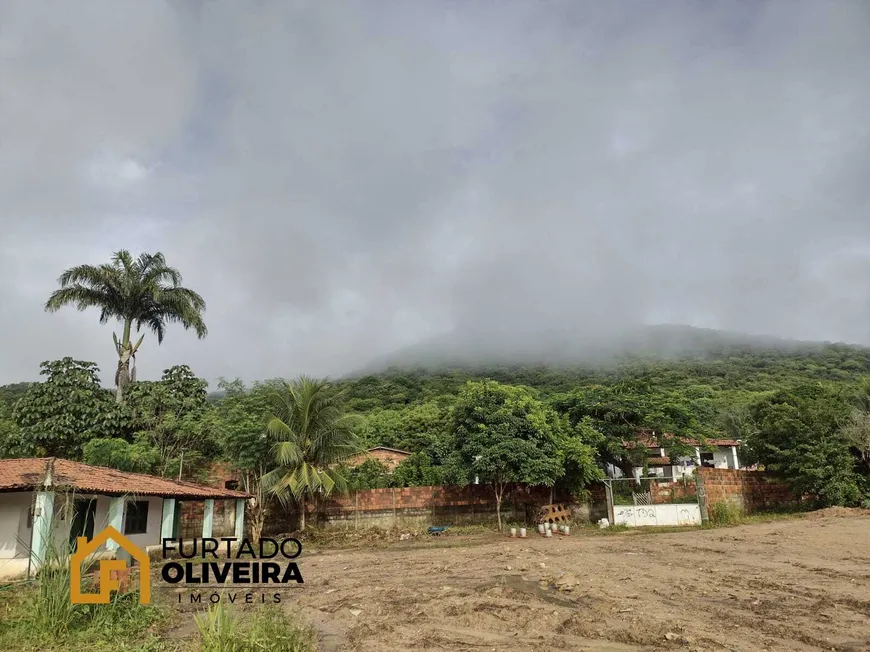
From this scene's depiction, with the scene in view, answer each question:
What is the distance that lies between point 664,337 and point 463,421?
138m

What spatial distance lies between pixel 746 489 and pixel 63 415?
2750 centimetres

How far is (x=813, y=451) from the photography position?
2217cm

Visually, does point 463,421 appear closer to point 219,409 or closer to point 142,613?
point 219,409

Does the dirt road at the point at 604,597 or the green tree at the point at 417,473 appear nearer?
the dirt road at the point at 604,597

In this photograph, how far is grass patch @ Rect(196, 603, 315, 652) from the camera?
5.89m

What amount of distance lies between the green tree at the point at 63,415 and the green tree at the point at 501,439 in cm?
1386

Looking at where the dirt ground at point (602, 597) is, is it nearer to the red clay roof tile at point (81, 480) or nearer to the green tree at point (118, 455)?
the red clay roof tile at point (81, 480)

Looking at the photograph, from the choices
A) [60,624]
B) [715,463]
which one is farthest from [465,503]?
[715,463]

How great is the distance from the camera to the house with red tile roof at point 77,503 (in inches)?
481

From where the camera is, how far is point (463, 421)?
21062 mm

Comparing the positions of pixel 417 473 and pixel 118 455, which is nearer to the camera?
pixel 118 455

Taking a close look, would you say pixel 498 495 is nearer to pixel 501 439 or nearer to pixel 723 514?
pixel 501 439

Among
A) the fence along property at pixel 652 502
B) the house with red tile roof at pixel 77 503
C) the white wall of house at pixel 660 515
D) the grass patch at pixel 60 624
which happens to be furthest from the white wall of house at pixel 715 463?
the grass patch at pixel 60 624

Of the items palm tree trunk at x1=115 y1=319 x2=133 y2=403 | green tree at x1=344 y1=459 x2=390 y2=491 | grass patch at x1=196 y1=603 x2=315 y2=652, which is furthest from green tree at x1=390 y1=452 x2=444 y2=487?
grass patch at x1=196 y1=603 x2=315 y2=652
